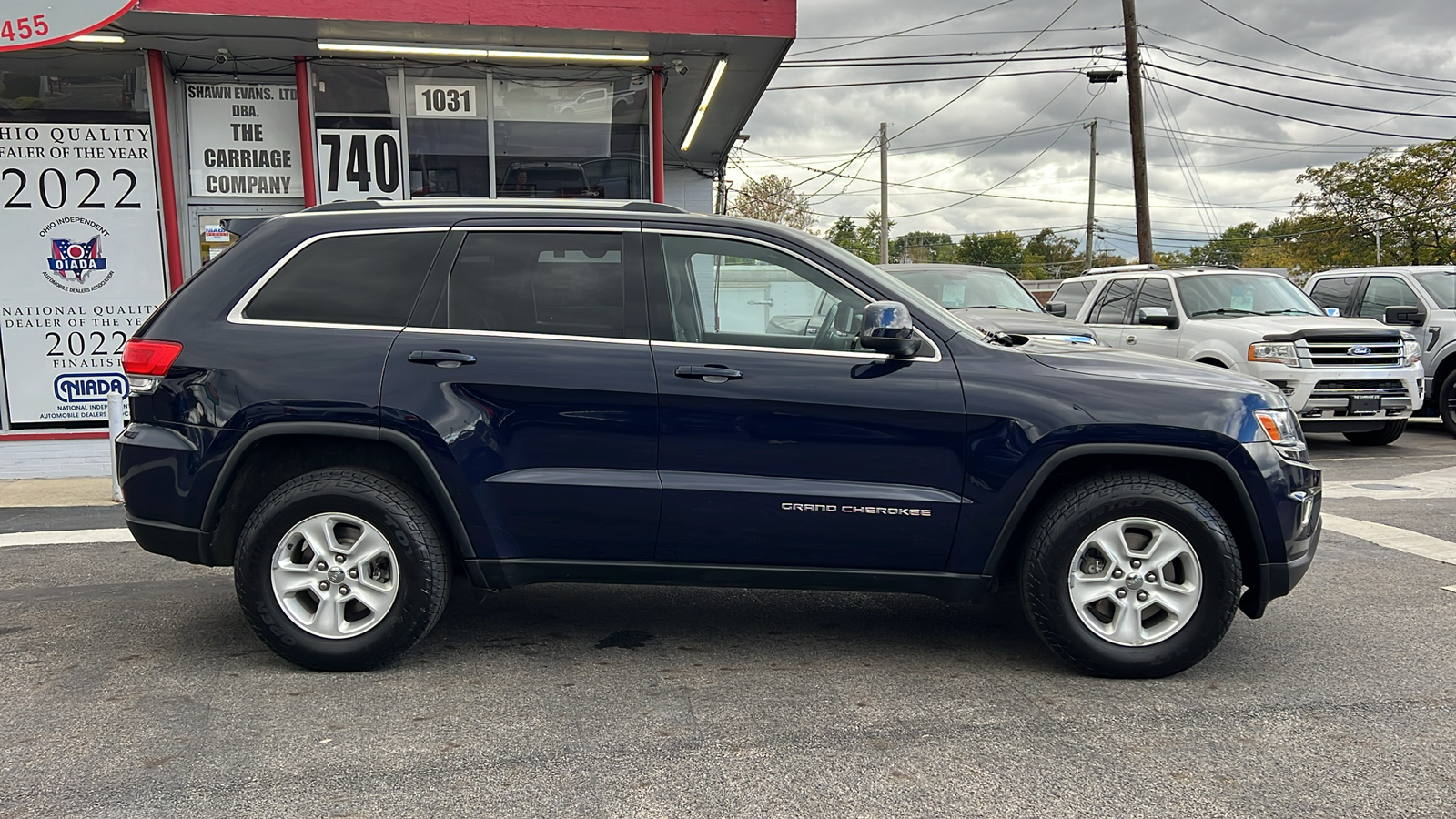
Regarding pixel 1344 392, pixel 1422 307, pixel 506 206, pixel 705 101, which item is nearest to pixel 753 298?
pixel 506 206

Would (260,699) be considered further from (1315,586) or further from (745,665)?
(1315,586)

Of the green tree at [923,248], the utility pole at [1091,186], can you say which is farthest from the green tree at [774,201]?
the green tree at [923,248]

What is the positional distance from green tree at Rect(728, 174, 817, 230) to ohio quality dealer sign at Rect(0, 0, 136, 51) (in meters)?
54.5

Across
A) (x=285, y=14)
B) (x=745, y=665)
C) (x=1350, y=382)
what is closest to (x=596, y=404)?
(x=745, y=665)

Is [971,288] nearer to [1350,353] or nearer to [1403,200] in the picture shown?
[1350,353]

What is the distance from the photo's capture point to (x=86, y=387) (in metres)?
9.62

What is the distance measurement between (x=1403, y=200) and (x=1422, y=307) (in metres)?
47.9

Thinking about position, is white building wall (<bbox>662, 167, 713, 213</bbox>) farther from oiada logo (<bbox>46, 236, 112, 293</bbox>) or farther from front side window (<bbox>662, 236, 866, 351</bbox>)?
front side window (<bbox>662, 236, 866, 351</bbox>)

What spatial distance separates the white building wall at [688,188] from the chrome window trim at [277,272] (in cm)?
1253

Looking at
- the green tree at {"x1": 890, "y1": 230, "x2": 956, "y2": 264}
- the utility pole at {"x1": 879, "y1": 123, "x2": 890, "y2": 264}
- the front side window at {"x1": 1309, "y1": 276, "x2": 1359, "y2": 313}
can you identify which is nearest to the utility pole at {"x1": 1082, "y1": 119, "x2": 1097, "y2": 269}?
the utility pole at {"x1": 879, "y1": 123, "x2": 890, "y2": 264}

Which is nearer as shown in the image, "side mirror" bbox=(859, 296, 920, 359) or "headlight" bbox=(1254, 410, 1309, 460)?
"side mirror" bbox=(859, 296, 920, 359)

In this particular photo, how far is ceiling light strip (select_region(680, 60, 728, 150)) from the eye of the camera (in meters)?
10.2

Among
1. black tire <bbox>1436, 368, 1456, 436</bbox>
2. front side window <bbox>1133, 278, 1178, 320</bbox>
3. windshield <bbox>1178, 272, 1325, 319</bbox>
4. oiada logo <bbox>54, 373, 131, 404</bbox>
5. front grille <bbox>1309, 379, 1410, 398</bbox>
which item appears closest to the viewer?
oiada logo <bbox>54, 373, 131, 404</bbox>

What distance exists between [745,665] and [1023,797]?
55.6 inches
